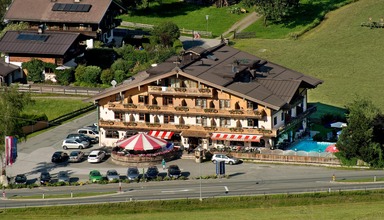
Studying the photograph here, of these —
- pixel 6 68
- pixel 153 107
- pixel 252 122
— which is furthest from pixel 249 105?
pixel 6 68

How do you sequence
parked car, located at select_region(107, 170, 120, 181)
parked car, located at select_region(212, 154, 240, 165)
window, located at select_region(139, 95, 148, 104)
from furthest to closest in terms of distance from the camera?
1. window, located at select_region(139, 95, 148, 104)
2. parked car, located at select_region(212, 154, 240, 165)
3. parked car, located at select_region(107, 170, 120, 181)

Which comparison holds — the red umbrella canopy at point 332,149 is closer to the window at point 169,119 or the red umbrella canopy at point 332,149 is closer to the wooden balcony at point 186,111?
the wooden balcony at point 186,111

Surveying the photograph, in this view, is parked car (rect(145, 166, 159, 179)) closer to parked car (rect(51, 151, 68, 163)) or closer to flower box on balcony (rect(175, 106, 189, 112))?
parked car (rect(51, 151, 68, 163))

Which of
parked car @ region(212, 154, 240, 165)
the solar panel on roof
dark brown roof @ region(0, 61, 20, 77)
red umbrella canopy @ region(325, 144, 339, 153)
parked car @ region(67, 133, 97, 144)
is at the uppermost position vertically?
the solar panel on roof

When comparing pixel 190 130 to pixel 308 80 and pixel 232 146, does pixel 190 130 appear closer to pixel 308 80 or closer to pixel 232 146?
pixel 232 146

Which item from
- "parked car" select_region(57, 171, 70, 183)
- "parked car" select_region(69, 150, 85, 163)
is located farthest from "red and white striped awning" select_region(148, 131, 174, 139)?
"parked car" select_region(57, 171, 70, 183)

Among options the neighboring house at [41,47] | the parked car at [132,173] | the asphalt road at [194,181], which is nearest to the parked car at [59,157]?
the asphalt road at [194,181]
